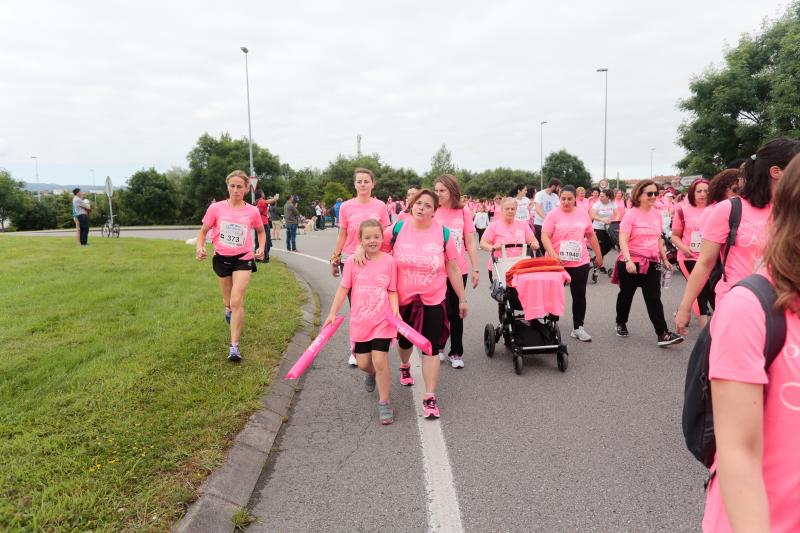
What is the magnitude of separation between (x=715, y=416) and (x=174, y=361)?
506 centimetres

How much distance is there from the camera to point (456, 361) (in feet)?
19.2

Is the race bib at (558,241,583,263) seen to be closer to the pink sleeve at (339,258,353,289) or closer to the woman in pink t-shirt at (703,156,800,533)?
the pink sleeve at (339,258,353,289)

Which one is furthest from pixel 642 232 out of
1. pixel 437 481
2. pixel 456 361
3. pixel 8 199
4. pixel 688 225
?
pixel 8 199

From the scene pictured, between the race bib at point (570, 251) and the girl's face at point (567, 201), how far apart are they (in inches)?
17.8

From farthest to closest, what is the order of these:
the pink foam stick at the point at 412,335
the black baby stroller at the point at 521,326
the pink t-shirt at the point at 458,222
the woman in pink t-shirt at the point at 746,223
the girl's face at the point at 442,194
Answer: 1. the pink t-shirt at the point at 458,222
2. the girl's face at the point at 442,194
3. the black baby stroller at the point at 521,326
4. the pink foam stick at the point at 412,335
5. the woman in pink t-shirt at the point at 746,223

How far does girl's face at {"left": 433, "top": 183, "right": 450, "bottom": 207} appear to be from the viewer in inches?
228

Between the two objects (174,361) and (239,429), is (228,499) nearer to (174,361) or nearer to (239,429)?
(239,429)

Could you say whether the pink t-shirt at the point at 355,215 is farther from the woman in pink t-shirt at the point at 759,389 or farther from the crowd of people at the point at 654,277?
the woman in pink t-shirt at the point at 759,389

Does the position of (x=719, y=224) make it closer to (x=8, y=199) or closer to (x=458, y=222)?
(x=458, y=222)

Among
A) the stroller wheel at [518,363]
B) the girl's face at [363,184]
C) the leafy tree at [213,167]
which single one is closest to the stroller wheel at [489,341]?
the stroller wheel at [518,363]

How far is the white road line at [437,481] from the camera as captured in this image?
9.85 feet

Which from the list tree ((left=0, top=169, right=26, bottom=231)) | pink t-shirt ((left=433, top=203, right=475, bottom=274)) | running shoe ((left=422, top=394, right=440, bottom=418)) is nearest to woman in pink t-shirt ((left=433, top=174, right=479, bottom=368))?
pink t-shirt ((left=433, top=203, right=475, bottom=274))

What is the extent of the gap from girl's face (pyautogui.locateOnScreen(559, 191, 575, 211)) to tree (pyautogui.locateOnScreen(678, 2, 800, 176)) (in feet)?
68.6

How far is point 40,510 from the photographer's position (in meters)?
2.89
